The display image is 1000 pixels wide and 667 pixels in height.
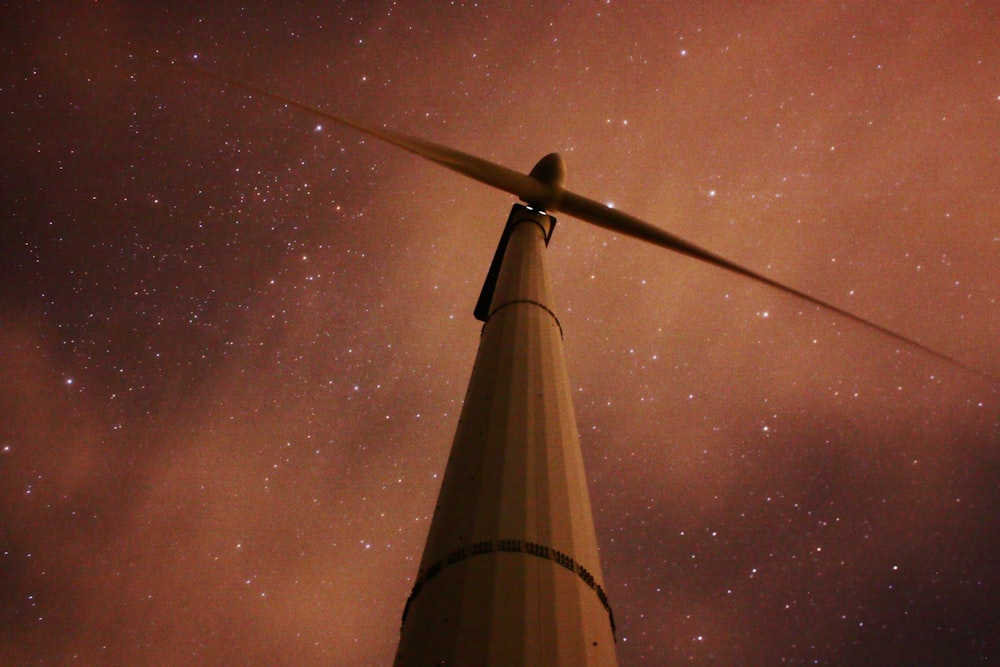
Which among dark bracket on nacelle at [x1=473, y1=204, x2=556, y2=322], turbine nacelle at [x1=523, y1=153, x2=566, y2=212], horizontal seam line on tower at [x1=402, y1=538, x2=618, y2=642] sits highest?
turbine nacelle at [x1=523, y1=153, x2=566, y2=212]

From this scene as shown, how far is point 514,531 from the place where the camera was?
422cm

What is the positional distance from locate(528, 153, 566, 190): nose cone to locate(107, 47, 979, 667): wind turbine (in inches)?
220

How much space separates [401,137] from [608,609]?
392 inches

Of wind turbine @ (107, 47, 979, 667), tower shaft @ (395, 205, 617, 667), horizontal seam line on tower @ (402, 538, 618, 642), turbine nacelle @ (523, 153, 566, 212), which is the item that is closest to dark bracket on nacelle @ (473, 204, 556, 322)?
turbine nacelle @ (523, 153, 566, 212)

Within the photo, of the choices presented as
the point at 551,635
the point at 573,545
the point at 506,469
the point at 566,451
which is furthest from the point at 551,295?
the point at 551,635

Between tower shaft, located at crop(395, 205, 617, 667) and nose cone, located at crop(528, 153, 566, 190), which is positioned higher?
nose cone, located at crop(528, 153, 566, 190)

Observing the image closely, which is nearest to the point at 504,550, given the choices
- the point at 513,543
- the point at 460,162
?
the point at 513,543

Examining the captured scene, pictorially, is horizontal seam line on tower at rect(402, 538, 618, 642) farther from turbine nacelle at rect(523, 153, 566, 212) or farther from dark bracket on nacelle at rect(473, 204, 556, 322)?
turbine nacelle at rect(523, 153, 566, 212)

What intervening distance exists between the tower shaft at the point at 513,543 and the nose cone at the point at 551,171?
7.02 m

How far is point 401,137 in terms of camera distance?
1172 cm

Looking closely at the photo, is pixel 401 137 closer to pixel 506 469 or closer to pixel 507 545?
pixel 506 469

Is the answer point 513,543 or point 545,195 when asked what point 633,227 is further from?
point 513,543

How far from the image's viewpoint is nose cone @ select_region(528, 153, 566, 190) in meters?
12.7

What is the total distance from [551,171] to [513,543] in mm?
10154
